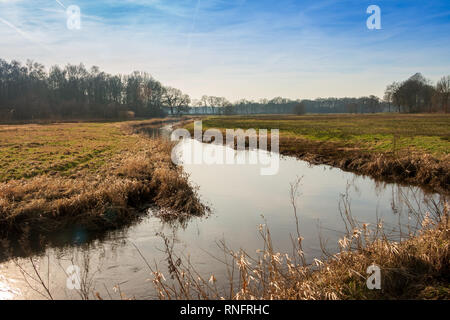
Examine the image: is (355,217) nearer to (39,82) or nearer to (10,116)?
(10,116)

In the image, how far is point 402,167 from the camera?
53.0 ft

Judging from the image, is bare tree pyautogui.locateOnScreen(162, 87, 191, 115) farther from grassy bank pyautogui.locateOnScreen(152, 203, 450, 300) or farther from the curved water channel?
grassy bank pyautogui.locateOnScreen(152, 203, 450, 300)

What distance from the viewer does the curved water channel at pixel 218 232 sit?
6707 mm

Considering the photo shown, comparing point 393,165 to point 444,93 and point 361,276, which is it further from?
point 444,93

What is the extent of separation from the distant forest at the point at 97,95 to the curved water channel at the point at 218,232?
66251 millimetres

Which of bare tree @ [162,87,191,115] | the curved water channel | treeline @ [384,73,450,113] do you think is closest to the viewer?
the curved water channel

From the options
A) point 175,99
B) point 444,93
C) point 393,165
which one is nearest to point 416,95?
point 444,93

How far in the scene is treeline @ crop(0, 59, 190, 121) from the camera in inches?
2746

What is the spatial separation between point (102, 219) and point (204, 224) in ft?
10.8

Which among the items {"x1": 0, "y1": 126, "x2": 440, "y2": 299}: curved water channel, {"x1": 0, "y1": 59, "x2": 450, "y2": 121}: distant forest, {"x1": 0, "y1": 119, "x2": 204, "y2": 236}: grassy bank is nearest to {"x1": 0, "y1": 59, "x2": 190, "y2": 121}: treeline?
{"x1": 0, "y1": 59, "x2": 450, "y2": 121}: distant forest
